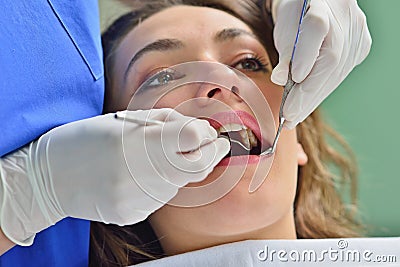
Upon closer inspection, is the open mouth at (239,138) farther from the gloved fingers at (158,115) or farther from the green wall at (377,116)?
the green wall at (377,116)

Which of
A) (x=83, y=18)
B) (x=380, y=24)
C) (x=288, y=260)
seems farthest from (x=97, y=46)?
(x=380, y=24)

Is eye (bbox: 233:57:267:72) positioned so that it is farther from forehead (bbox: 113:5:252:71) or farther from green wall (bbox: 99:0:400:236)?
green wall (bbox: 99:0:400:236)

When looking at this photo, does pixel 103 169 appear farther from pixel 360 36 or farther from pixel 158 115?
pixel 360 36

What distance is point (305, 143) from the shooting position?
1.63 metres

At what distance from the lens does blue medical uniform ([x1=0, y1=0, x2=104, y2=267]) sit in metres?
1.05

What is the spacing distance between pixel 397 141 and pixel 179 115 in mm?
1131

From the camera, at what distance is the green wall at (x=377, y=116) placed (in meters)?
1.91

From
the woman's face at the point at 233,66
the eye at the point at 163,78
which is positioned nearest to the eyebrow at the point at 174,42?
the woman's face at the point at 233,66

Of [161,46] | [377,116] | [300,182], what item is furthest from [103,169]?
[377,116]

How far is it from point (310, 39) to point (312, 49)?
18 mm

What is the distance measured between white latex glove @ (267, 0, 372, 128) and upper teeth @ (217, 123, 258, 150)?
0.11 meters

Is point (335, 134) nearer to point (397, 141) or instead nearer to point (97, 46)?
point (397, 141)

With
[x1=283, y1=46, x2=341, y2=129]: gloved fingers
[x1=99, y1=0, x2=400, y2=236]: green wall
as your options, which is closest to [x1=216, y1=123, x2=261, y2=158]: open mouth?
[x1=283, y1=46, x2=341, y2=129]: gloved fingers

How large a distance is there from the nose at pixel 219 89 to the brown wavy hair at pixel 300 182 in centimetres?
26
